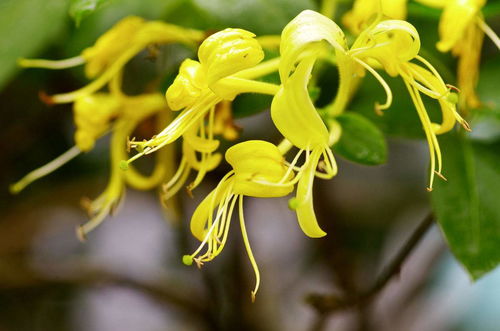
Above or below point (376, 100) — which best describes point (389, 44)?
above

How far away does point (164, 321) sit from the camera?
4.14ft

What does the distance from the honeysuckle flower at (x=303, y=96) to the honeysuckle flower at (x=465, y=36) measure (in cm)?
13

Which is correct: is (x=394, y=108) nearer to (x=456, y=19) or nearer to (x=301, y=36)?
(x=456, y=19)

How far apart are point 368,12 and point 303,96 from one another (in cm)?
18

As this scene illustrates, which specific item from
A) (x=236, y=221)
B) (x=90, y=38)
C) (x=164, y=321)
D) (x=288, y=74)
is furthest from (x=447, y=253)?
(x=288, y=74)

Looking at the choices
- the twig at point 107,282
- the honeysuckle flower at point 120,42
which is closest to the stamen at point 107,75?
the honeysuckle flower at point 120,42

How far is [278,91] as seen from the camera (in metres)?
0.42

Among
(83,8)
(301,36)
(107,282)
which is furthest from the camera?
(107,282)

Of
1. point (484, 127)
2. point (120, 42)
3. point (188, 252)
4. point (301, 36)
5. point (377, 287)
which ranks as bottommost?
point (188, 252)

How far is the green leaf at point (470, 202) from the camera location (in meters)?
0.56

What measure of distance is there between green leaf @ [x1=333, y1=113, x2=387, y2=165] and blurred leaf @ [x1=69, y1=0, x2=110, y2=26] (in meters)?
0.20

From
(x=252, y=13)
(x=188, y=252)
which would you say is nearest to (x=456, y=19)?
(x=252, y=13)

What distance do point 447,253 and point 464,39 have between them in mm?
595

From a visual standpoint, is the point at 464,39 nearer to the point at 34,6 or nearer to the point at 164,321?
the point at 34,6
